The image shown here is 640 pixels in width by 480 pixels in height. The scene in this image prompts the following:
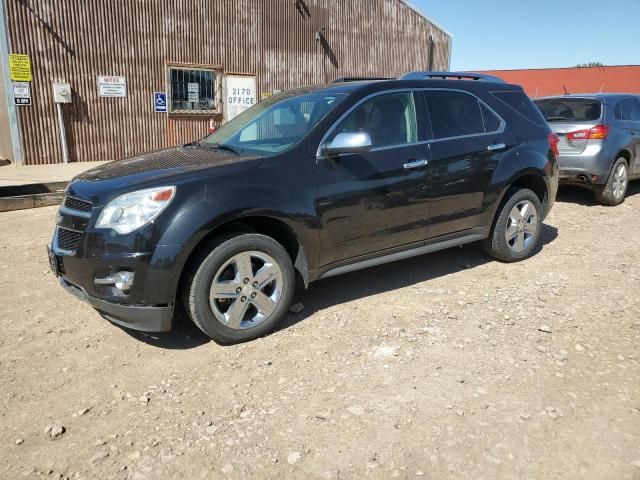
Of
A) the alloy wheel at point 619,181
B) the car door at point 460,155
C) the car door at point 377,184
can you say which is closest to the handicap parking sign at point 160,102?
the alloy wheel at point 619,181

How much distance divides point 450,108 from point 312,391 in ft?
9.28

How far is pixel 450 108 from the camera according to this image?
461cm

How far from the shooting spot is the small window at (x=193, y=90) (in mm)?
14961

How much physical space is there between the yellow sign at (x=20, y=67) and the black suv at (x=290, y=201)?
33.4 feet

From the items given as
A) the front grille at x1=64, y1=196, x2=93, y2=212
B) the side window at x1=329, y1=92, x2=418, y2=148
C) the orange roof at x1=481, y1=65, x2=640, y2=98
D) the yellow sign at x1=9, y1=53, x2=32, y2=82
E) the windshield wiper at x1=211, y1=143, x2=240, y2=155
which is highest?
the orange roof at x1=481, y1=65, x2=640, y2=98

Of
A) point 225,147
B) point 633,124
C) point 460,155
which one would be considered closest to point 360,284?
point 460,155

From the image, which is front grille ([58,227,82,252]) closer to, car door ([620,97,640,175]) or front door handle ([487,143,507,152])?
front door handle ([487,143,507,152])

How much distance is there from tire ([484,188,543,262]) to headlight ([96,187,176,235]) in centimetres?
325

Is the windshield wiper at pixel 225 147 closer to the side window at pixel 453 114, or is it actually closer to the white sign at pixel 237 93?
the side window at pixel 453 114

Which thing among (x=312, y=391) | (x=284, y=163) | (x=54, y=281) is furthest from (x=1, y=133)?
(x=312, y=391)

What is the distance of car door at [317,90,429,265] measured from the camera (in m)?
3.81

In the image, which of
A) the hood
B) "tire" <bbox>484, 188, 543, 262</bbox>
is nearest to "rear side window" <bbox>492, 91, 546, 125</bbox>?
"tire" <bbox>484, 188, 543, 262</bbox>

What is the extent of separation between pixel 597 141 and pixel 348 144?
567cm

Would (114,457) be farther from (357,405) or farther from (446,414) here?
(446,414)
